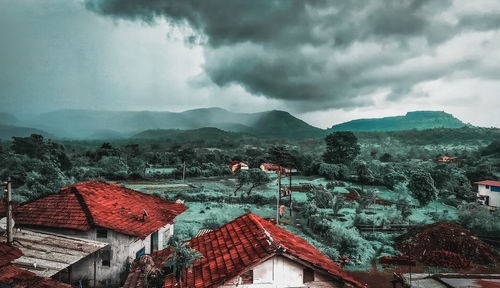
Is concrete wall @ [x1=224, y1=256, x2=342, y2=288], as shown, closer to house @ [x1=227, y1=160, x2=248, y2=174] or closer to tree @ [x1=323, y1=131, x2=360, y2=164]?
house @ [x1=227, y1=160, x2=248, y2=174]

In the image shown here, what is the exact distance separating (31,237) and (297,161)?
61.5m

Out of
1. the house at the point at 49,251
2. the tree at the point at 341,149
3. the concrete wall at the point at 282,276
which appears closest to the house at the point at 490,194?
the tree at the point at 341,149

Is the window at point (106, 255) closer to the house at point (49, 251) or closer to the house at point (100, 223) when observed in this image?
the house at point (100, 223)

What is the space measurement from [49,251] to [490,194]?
156 feet

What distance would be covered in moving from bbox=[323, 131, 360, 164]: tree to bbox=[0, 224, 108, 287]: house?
63.6m

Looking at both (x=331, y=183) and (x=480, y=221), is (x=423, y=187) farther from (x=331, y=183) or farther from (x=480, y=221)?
(x=331, y=183)

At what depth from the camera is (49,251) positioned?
10.4 meters

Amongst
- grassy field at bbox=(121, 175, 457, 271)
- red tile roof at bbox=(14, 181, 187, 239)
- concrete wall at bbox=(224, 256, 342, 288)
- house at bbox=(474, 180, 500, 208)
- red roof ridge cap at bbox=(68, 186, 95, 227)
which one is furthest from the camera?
house at bbox=(474, 180, 500, 208)

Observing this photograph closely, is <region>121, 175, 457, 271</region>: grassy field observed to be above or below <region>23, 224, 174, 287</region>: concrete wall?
below

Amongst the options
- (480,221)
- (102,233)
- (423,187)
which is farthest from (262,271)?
(423,187)

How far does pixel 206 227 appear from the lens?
22.2 metres

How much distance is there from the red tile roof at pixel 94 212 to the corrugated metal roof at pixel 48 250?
0.67 meters

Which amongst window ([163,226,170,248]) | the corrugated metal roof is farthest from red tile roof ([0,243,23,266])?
window ([163,226,170,248])

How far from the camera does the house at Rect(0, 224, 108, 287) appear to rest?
9.22 meters
